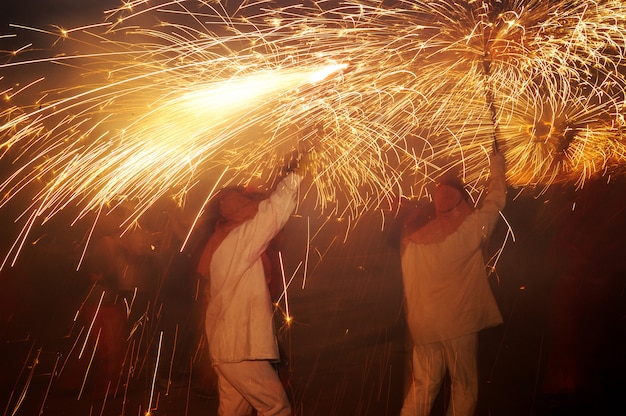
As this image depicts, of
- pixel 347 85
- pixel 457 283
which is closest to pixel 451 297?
pixel 457 283

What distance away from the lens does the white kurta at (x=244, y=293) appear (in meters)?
3.68

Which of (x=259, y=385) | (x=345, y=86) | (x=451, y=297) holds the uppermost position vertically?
(x=345, y=86)

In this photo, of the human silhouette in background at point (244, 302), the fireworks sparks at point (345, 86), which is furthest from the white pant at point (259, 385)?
the fireworks sparks at point (345, 86)

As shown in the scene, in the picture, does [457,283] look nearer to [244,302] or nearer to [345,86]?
[244,302]

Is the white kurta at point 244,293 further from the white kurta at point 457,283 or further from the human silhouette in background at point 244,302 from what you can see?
the white kurta at point 457,283

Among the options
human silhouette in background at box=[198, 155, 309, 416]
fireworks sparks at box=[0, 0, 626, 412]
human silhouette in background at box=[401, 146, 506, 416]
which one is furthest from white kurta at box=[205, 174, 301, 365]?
human silhouette in background at box=[401, 146, 506, 416]

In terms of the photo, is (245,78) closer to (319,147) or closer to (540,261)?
(319,147)

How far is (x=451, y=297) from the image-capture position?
12.3ft

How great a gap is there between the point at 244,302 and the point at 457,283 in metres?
1.24

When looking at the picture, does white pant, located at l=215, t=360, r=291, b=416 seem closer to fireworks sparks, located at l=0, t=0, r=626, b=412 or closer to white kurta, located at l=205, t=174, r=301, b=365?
white kurta, located at l=205, t=174, r=301, b=365

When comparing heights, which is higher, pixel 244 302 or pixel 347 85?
pixel 347 85

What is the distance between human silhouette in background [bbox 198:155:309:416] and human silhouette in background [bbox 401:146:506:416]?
821 millimetres

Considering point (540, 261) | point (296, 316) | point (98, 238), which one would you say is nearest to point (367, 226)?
point (540, 261)

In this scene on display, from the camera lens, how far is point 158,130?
15.8ft
